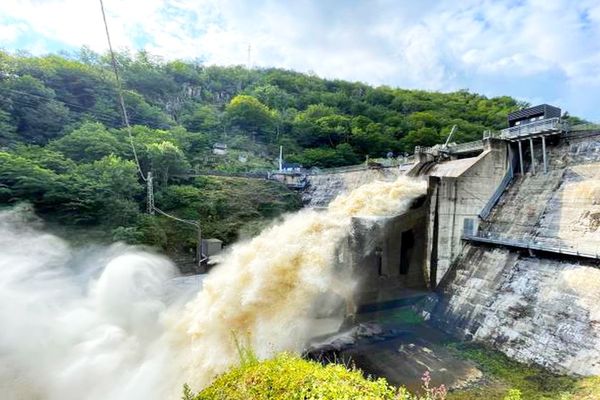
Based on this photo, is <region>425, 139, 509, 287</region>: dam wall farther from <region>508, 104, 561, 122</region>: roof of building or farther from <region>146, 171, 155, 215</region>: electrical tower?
<region>146, 171, 155, 215</region>: electrical tower

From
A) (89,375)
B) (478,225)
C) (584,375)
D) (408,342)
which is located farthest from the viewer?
(478,225)

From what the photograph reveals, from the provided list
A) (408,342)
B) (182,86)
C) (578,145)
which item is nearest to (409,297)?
(408,342)

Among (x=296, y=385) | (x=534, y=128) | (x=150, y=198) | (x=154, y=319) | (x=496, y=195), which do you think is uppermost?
(x=534, y=128)

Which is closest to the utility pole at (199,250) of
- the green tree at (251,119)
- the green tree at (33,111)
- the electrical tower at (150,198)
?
the electrical tower at (150,198)

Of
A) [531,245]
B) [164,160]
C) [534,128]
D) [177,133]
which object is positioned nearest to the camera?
[531,245]

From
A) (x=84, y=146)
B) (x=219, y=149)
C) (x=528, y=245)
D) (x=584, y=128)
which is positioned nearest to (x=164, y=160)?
(x=84, y=146)

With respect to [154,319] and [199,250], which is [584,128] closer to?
[154,319]

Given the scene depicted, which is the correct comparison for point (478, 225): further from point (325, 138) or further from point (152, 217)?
point (325, 138)
